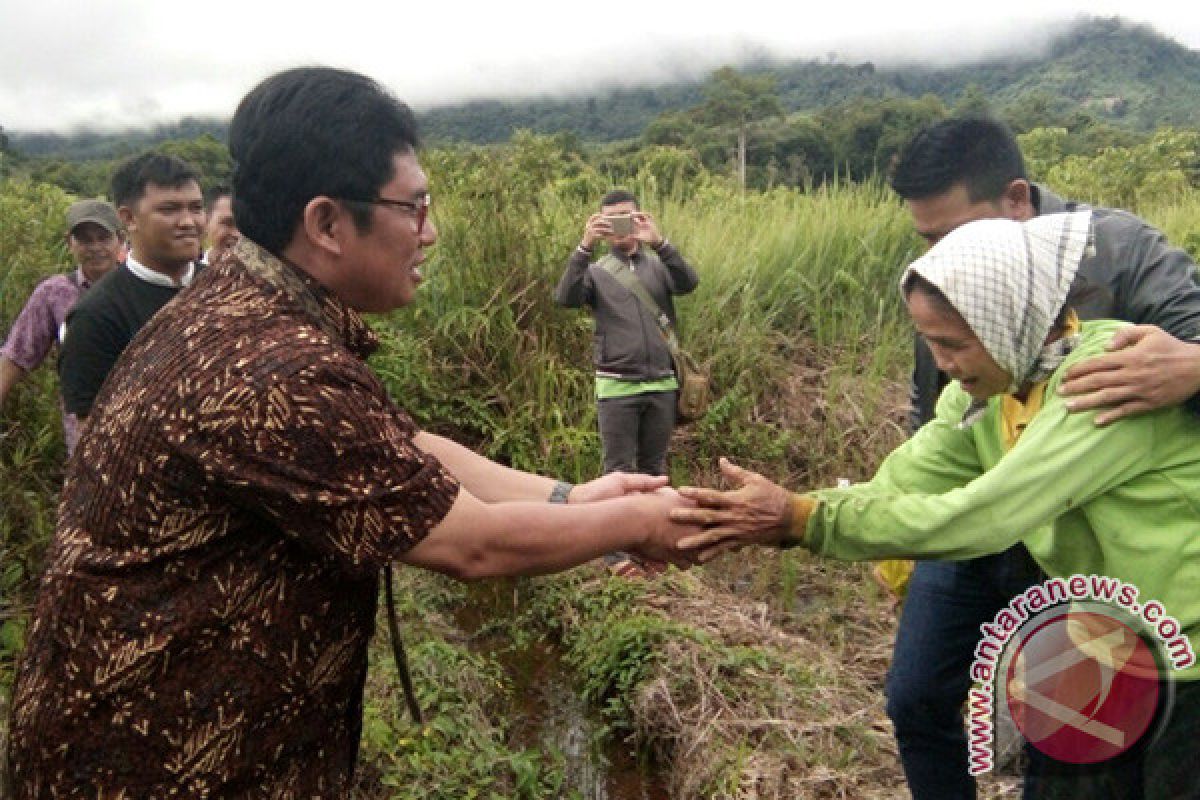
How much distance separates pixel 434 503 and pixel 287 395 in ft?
0.80

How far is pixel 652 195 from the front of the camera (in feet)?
25.5

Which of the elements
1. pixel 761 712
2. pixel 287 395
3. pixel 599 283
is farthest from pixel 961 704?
pixel 599 283

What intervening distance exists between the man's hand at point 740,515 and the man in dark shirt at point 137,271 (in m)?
1.98

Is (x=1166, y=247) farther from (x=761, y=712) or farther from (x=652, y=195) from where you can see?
(x=652, y=195)

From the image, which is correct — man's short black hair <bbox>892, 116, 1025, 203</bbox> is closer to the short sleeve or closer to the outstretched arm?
the outstretched arm

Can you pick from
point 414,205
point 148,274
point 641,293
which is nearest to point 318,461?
point 414,205

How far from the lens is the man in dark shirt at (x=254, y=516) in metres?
1.25

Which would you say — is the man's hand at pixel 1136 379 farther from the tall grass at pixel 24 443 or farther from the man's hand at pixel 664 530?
the tall grass at pixel 24 443

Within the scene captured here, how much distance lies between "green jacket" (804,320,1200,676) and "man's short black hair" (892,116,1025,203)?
97cm

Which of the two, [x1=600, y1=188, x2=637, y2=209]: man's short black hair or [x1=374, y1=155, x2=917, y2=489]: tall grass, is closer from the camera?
[x1=600, y1=188, x2=637, y2=209]: man's short black hair

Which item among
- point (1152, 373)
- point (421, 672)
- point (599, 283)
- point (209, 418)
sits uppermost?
point (209, 418)

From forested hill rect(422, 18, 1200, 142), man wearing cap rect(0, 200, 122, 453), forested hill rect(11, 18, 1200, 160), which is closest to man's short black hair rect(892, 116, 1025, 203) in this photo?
man wearing cap rect(0, 200, 122, 453)

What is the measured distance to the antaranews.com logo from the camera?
1.69 metres

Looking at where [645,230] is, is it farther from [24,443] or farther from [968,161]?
[24,443]
